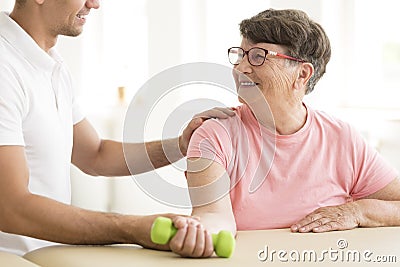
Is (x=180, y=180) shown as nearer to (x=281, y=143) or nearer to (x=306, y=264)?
(x=281, y=143)

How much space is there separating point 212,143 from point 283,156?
20 cm

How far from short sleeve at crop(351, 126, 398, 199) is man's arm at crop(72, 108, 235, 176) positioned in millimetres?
563

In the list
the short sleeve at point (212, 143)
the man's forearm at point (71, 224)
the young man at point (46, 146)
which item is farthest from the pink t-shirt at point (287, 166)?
the man's forearm at point (71, 224)

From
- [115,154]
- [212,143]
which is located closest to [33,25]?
[115,154]

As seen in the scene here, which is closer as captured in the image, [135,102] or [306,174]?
[135,102]

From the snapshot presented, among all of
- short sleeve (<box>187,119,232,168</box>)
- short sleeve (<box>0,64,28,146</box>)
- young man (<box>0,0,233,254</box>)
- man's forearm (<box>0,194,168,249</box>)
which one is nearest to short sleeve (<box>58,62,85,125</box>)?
young man (<box>0,0,233,254</box>)

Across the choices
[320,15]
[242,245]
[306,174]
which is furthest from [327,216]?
[320,15]

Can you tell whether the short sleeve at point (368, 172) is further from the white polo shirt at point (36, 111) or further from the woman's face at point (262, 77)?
the white polo shirt at point (36, 111)

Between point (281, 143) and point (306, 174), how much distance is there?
10 centimetres

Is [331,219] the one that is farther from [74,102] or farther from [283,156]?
[74,102]

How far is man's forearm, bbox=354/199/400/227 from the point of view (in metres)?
1.97

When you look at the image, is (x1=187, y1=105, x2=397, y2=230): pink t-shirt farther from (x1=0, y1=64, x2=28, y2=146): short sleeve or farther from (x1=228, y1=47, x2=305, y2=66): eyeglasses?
(x1=0, y1=64, x2=28, y2=146): short sleeve

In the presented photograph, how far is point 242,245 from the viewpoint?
1.75 m

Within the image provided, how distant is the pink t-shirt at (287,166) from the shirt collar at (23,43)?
18.6 inches
